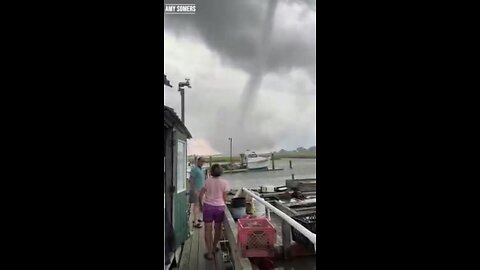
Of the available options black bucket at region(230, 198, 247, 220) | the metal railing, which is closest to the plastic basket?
the metal railing

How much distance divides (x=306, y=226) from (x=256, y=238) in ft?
0.59

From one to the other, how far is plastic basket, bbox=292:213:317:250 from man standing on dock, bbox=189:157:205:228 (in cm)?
34

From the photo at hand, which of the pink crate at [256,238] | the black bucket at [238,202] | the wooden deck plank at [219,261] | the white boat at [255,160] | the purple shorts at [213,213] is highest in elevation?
the white boat at [255,160]

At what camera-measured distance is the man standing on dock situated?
1.35 m

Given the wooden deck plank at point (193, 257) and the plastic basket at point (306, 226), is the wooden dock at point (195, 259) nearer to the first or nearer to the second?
the wooden deck plank at point (193, 257)

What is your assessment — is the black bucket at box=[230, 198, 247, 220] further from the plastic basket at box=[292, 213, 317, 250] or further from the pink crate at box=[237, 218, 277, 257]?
the plastic basket at box=[292, 213, 317, 250]

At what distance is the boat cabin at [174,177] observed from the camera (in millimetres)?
1309

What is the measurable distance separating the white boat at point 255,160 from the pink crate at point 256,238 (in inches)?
8.0

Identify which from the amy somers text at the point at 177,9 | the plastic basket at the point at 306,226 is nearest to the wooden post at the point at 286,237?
the plastic basket at the point at 306,226

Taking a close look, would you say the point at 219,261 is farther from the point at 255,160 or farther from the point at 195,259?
the point at 255,160

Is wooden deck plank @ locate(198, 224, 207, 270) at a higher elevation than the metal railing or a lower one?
lower

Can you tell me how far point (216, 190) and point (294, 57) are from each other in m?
0.53
